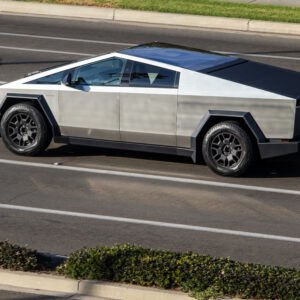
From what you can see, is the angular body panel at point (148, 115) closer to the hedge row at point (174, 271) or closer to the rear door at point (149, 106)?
the rear door at point (149, 106)

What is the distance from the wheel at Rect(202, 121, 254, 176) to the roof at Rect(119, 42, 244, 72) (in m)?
0.94

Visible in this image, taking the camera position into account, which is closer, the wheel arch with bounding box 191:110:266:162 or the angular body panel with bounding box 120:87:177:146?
the wheel arch with bounding box 191:110:266:162

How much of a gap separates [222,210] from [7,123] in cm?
379

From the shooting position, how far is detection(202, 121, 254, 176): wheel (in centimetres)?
1064

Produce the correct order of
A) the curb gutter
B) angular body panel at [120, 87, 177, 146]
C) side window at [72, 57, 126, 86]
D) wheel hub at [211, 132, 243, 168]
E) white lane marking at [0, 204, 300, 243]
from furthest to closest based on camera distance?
the curb gutter
side window at [72, 57, 126, 86]
angular body panel at [120, 87, 177, 146]
wheel hub at [211, 132, 243, 168]
white lane marking at [0, 204, 300, 243]

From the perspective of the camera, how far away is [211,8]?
890 inches

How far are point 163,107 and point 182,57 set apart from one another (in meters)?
0.95

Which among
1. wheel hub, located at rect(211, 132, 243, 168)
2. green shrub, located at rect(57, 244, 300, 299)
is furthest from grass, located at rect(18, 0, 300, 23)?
green shrub, located at rect(57, 244, 300, 299)

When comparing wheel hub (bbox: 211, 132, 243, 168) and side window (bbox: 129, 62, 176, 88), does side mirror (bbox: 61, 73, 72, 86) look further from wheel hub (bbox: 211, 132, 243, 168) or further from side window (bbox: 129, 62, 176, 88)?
wheel hub (bbox: 211, 132, 243, 168)

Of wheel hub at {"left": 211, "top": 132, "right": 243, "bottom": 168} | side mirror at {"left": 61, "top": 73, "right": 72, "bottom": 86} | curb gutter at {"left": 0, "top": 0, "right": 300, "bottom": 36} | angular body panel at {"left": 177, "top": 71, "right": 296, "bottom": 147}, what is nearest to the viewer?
angular body panel at {"left": 177, "top": 71, "right": 296, "bottom": 147}

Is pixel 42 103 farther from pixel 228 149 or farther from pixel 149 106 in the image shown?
pixel 228 149

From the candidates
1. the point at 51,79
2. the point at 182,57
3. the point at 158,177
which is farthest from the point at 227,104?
the point at 51,79

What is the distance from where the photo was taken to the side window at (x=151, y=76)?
1101cm

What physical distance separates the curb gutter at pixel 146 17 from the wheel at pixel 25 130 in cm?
1053
